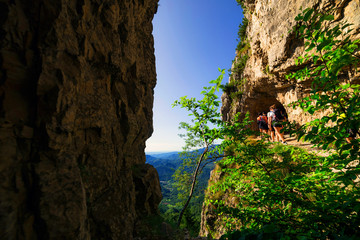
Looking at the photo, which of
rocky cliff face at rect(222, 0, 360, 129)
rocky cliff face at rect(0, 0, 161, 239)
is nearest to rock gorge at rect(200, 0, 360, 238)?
rocky cliff face at rect(222, 0, 360, 129)

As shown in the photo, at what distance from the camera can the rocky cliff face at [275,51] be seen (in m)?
8.52

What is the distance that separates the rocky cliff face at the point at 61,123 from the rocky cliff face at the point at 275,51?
10884 millimetres

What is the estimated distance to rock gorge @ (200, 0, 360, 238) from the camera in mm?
8461

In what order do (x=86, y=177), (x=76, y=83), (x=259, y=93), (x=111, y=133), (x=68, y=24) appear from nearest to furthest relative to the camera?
(x=68, y=24) < (x=76, y=83) < (x=86, y=177) < (x=111, y=133) < (x=259, y=93)

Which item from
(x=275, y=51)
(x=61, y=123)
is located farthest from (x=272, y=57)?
(x=61, y=123)

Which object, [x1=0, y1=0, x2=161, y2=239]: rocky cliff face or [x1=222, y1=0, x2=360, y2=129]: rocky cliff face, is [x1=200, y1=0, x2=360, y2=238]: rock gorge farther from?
[x1=0, y1=0, x2=161, y2=239]: rocky cliff face

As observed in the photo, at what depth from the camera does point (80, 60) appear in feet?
14.4

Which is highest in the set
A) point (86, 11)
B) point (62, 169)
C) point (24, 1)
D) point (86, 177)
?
point (86, 11)

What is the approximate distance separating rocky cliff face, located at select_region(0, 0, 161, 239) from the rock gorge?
771 cm

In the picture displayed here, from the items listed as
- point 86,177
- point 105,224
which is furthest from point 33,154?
point 105,224

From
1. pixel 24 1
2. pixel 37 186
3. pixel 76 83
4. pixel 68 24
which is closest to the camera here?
pixel 37 186

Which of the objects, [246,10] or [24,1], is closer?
[24,1]

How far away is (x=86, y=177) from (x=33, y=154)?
2043mm

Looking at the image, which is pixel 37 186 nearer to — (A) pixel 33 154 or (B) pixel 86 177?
(A) pixel 33 154
